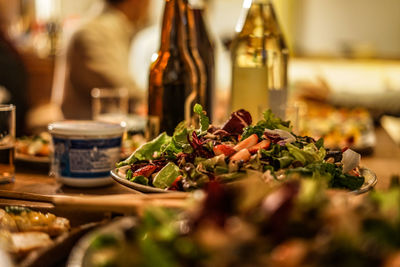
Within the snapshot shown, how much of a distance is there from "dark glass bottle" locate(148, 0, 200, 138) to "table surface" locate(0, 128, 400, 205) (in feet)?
0.88

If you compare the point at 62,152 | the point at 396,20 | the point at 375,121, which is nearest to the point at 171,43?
the point at 62,152

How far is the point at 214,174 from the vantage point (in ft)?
3.30

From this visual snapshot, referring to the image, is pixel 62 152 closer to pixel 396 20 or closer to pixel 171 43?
pixel 171 43

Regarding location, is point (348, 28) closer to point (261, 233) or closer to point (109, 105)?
point (109, 105)

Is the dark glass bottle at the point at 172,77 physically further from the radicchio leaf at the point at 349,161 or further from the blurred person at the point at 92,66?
the blurred person at the point at 92,66

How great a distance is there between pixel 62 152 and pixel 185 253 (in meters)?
0.83

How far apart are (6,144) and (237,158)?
0.66 metres

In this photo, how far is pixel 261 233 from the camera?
1.91 ft

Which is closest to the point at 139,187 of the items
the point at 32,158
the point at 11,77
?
the point at 32,158

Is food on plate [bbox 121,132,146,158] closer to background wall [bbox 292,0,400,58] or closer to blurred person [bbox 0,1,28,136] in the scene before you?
blurred person [bbox 0,1,28,136]

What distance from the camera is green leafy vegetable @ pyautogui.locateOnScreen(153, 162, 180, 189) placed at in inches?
40.3

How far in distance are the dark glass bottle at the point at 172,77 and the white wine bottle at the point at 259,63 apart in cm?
16

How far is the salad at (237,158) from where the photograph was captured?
1.00m

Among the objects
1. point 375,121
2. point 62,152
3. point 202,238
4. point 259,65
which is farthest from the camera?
point 375,121
